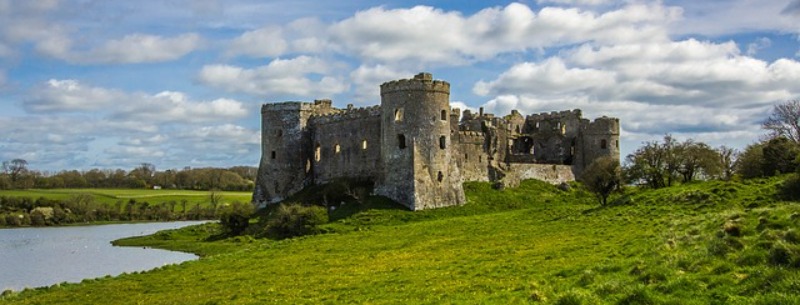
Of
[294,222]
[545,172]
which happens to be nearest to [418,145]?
[294,222]

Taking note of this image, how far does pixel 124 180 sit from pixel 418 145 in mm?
126854

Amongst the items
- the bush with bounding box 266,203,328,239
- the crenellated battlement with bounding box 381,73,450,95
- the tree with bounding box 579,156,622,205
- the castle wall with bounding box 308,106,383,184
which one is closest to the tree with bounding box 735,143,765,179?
the tree with bounding box 579,156,622,205

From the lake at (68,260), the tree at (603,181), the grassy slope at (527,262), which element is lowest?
the lake at (68,260)

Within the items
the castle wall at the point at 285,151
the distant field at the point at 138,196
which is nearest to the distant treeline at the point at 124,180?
the distant field at the point at 138,196

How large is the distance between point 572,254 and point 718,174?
1499 inches

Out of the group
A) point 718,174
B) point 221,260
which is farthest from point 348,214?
point 718,174

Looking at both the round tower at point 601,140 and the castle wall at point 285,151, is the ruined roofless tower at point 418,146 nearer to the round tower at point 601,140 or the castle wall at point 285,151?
the castle wall at point 285,151

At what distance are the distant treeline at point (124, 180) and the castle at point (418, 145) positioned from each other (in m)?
82.3

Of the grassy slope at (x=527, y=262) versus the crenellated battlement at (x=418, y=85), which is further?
the crenellated battlement at (x=418, y=85)

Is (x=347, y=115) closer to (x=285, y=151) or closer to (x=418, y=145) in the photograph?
(x=285, y=151)

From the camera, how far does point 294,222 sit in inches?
1928

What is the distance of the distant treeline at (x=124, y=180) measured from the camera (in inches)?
5778

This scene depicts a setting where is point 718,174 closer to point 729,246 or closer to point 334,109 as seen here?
point 334,109

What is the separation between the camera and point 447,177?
55656mm
